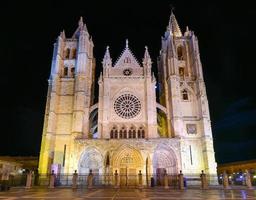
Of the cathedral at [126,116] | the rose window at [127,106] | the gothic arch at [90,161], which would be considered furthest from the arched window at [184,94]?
the gothic arch at [90,161]

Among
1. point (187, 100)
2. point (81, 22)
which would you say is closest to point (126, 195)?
point (187, 100)

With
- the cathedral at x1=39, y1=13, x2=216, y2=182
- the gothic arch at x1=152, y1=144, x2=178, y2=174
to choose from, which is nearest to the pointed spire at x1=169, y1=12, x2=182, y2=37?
the cathedral at x1=39, y1=13, x2=216, y2=182

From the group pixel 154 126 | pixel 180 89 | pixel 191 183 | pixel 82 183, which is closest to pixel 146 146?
pixel 154 126

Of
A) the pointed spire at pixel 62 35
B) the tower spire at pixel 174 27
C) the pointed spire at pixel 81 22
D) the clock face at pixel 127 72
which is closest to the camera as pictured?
the clock face at pixel 127 72

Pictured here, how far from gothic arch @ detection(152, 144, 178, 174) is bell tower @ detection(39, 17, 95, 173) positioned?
8788 mm

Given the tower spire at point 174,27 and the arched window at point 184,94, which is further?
the tower spire at point 174,27

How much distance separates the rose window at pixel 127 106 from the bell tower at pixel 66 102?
3.86 metres

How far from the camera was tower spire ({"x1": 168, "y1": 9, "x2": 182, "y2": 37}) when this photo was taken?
118ft

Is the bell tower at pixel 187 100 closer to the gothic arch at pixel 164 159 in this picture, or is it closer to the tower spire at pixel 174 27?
the tower spire at pixel 174 27

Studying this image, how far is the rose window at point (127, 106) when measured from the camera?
28688 millimetres

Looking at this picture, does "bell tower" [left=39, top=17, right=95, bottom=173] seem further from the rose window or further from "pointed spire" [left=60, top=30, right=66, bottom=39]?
the rose window

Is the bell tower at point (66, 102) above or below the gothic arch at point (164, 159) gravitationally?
above

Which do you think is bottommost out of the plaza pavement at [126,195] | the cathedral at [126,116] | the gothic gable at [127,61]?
the plaza pavement at [126,195]

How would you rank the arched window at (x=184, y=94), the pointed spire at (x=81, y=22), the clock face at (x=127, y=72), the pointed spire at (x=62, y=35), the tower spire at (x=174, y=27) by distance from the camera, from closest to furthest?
the arched window at (x=184, y=94) < the clock face at (x=127, y=72) < the pointed spire at (x=62, y=35) < the pointed spire at (x=81, y=22) < the tower spire at (x=174, y=27)
